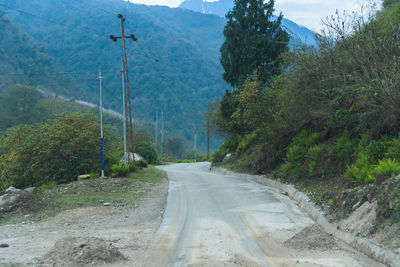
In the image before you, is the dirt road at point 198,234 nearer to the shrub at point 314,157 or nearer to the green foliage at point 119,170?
the shrub at point 314,157

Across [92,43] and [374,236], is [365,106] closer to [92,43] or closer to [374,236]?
[374,236]

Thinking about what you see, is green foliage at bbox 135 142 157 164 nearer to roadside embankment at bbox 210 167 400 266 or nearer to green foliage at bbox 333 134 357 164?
roadside embankment at bbox 210 167 400 266

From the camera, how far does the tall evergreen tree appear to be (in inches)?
1288

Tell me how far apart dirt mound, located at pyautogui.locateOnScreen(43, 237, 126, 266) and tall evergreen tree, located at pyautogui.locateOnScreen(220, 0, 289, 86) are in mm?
26127

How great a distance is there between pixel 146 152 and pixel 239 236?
4747 centimetres

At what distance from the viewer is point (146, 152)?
5553cm

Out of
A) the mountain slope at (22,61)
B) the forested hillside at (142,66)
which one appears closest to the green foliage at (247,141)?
the forested hillside at (142,66)

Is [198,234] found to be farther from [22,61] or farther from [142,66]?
[142,66]

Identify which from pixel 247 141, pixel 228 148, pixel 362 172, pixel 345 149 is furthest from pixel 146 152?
pixel 362 172

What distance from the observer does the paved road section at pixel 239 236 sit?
6.95 m

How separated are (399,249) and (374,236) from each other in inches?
38.7

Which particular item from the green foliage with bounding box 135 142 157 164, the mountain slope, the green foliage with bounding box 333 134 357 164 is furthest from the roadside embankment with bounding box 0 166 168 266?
the mountain slope

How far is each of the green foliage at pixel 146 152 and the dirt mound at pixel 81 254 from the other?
47.2 m

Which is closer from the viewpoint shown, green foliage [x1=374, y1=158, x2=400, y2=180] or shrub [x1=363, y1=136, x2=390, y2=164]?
green foliage [x1=374, y1=158, x2=400, y2=180]
